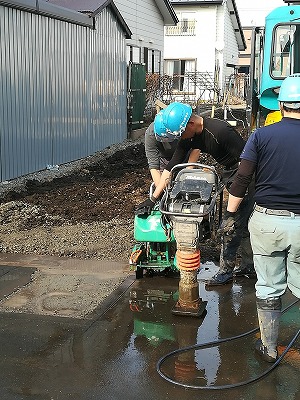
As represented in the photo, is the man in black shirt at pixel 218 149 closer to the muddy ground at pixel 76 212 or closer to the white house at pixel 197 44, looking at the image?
the muddy ground at pixel 76 212

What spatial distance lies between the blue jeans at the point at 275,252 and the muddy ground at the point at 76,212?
2.49 m

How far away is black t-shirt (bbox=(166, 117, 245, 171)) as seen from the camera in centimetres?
516

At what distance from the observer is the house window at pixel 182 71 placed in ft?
112

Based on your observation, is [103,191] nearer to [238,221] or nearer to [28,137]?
[28,137]

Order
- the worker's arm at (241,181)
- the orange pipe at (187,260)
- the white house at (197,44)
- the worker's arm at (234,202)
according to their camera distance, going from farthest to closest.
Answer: the white house at (197,44) → the orange pipe at (187,260) → the worker's arm at (234,202) → the worker's arm at (241,181)

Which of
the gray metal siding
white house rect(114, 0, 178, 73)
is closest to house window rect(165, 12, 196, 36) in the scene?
white house rect(114, 0, 178, 73)

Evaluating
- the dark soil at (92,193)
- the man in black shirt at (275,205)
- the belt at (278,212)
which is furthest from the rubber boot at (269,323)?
the dark soil at (92,193)

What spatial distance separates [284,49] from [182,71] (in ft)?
89.0

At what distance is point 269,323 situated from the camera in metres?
3.92

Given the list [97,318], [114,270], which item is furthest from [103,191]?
[97,318]

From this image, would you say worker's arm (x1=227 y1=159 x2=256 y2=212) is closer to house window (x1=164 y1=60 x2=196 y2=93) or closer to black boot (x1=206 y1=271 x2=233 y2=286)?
black boot (x1=206 y1=271 x2=233 y2=286)

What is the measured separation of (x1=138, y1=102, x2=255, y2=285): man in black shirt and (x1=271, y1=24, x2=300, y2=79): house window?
3.66m

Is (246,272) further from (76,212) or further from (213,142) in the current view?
(76,212)

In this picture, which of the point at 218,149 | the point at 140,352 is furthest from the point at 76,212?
the point at 140,352
